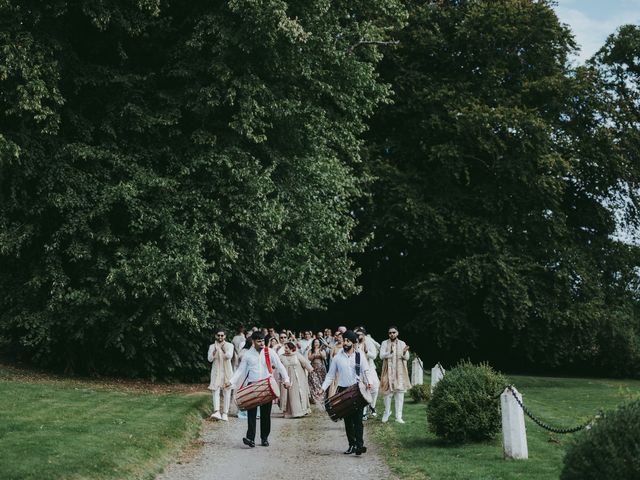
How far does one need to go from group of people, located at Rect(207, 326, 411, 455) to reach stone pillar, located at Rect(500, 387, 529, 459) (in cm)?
259

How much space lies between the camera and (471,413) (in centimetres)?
1526

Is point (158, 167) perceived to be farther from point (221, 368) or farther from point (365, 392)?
point (365, 392)

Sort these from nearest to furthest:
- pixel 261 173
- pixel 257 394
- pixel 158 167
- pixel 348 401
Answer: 1. pixel 348 401
2. pixel 257 394
3. pixel 261 173
4. pixel 158 167

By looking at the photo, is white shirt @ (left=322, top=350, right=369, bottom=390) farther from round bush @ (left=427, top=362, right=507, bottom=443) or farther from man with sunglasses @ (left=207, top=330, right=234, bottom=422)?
man with sunglasses @ (left=207, top=330, right=234, bottom=422)

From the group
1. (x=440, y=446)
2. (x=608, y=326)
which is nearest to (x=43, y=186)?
(x=440, y=446)

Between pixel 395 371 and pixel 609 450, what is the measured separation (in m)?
11.8

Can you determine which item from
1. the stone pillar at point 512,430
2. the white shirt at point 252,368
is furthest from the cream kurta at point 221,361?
the stone pillar at point 512,430

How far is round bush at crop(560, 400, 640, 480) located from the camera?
8.08 m

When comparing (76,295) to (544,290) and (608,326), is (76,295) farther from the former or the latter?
(608,326)

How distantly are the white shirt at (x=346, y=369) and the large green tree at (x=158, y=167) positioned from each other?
8494mm

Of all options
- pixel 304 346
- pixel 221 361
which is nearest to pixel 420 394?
pixel 304 346

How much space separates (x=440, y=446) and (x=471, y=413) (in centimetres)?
83

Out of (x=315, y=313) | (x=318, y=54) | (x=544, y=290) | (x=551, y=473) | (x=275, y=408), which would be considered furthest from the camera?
(x=315, y=313)

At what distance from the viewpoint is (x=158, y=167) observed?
26.5m
